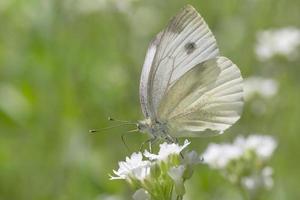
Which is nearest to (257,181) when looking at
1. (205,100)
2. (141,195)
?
(205,100)

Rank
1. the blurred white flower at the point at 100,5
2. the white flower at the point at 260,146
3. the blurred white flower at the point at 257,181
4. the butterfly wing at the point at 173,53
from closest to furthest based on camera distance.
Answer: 1. the butterfly wing at the point at 173,53
2. the blurred white flower at the point at 257,181
3. the white flower at the point at 260,146
4. the blurred white flower at the point at 100,5

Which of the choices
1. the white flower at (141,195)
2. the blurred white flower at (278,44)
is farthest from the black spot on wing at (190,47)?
the blurred white flower at (278,44)

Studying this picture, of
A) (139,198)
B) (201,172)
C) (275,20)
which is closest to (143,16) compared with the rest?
(275,20)

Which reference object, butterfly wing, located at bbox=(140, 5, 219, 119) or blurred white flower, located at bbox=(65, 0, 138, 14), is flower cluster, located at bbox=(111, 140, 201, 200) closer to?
butterfly wing, located at bbox=(140, 5, 219, 119)

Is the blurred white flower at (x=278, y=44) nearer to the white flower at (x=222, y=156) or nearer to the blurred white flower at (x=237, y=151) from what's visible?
the blurred white flower at (x=237, y=151)

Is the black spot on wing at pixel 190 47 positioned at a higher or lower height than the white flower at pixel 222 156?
higher

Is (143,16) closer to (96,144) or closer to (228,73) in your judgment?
(96,144)
